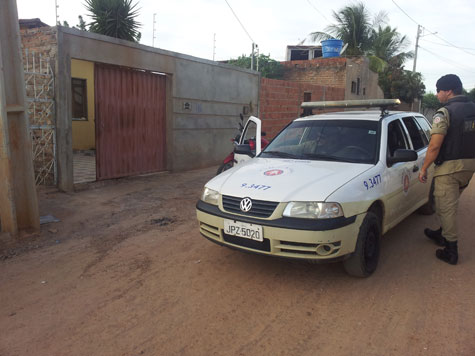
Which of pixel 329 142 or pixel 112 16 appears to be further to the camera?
pixel 112 16

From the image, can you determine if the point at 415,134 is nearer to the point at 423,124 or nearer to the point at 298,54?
the point at 423,124

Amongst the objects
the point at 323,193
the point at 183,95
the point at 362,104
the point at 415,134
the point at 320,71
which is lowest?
the point at 323,193

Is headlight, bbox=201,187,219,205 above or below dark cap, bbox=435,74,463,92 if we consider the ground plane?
below

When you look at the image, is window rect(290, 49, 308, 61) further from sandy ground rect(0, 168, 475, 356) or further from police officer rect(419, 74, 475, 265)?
police officer rect(419, 74, 475, 265)

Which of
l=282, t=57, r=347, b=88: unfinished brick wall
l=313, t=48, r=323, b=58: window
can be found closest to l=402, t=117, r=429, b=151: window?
l=282, t=57, r=347, b=88: unfinished brick wall

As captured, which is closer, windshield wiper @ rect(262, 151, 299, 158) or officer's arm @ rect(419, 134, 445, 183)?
officer's arm @ rect(419, 134, 445, 183)

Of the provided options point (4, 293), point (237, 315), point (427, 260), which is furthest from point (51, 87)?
point (427, 260)

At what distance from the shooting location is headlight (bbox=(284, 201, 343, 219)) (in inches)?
130

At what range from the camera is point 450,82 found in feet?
13.6

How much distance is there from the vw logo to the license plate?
4.9 inches

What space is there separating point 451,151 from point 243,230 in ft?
7.64

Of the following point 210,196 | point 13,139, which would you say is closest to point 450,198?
point 210,196

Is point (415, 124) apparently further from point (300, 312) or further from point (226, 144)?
point (226, 144)

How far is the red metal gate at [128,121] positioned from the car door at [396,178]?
5.56 m
